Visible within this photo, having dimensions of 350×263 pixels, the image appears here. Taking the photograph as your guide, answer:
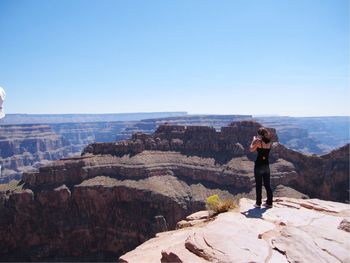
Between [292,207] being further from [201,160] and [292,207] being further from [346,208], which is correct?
[201,160]

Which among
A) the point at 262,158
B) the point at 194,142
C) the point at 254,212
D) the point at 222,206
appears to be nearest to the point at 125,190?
the point at 194,142

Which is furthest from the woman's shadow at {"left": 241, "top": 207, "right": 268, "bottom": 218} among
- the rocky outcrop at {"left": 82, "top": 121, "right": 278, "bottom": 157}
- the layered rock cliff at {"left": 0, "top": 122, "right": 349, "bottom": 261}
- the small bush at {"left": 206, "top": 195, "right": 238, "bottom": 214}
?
the rocky outcrop at {"left": 82, "top": 121, "right": 278, "bottom": 157}

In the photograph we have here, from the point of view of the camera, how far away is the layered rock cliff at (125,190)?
7431cm

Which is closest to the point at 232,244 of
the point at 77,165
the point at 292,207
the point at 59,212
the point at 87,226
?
the point at 292,207

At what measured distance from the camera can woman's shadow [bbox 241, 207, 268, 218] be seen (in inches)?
477

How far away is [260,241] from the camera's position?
938cm

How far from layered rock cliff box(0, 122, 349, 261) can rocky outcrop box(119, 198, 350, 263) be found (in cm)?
6002

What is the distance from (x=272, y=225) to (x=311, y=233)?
1.19m

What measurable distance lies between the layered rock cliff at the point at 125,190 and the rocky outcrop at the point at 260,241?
197 feet

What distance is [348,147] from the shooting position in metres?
84.7

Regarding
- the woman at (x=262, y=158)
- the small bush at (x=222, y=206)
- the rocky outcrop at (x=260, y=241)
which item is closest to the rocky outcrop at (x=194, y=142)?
the woman at (x=262, y=158)

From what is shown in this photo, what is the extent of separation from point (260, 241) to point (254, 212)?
3381mm

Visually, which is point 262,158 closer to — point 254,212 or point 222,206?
point 254,212

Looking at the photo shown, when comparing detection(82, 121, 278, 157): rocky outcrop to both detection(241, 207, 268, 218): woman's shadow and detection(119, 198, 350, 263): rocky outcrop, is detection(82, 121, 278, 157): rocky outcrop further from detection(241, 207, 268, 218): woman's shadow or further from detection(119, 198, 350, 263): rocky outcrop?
detection(119, 198, 350, 263): rocky outcrop
